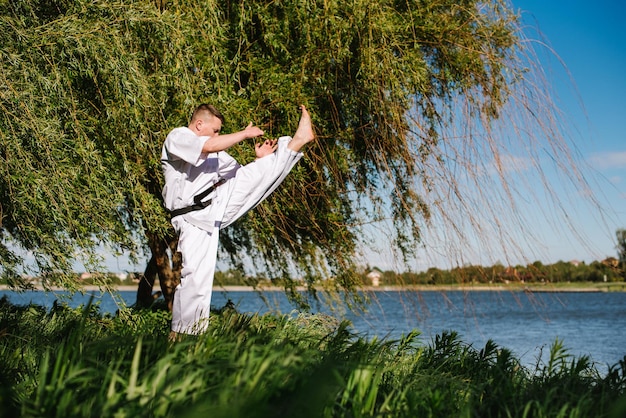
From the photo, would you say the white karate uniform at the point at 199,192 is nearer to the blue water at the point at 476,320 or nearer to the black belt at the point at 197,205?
the black belt at the point at 197,205

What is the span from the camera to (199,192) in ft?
13.0

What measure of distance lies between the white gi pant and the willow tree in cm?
135

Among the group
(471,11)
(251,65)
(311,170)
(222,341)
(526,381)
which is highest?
(471,11)

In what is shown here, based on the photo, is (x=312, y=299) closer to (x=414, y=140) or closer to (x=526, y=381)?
(x=414, y=140)

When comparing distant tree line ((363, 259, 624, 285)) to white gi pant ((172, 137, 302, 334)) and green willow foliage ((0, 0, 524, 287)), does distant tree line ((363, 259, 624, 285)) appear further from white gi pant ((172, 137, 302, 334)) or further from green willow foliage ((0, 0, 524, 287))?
white gi pant ((172, 137, 302, 334))

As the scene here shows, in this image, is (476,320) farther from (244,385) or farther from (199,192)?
(244,385)

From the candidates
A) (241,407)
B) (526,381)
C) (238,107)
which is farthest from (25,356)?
(238,107)

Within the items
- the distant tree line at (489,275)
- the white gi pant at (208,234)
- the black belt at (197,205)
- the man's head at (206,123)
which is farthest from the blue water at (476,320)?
the man's head at (206,123)

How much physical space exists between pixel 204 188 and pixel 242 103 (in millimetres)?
2388

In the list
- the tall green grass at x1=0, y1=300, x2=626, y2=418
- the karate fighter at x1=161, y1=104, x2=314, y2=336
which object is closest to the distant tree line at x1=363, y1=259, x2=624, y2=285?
the tall green grass at x1=0, y1=300, x2=626, y2=418

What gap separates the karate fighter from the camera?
3781mm

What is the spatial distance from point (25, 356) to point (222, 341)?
4.57 ft

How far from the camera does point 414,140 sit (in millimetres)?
6348

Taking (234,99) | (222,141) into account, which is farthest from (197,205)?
(234,99)
